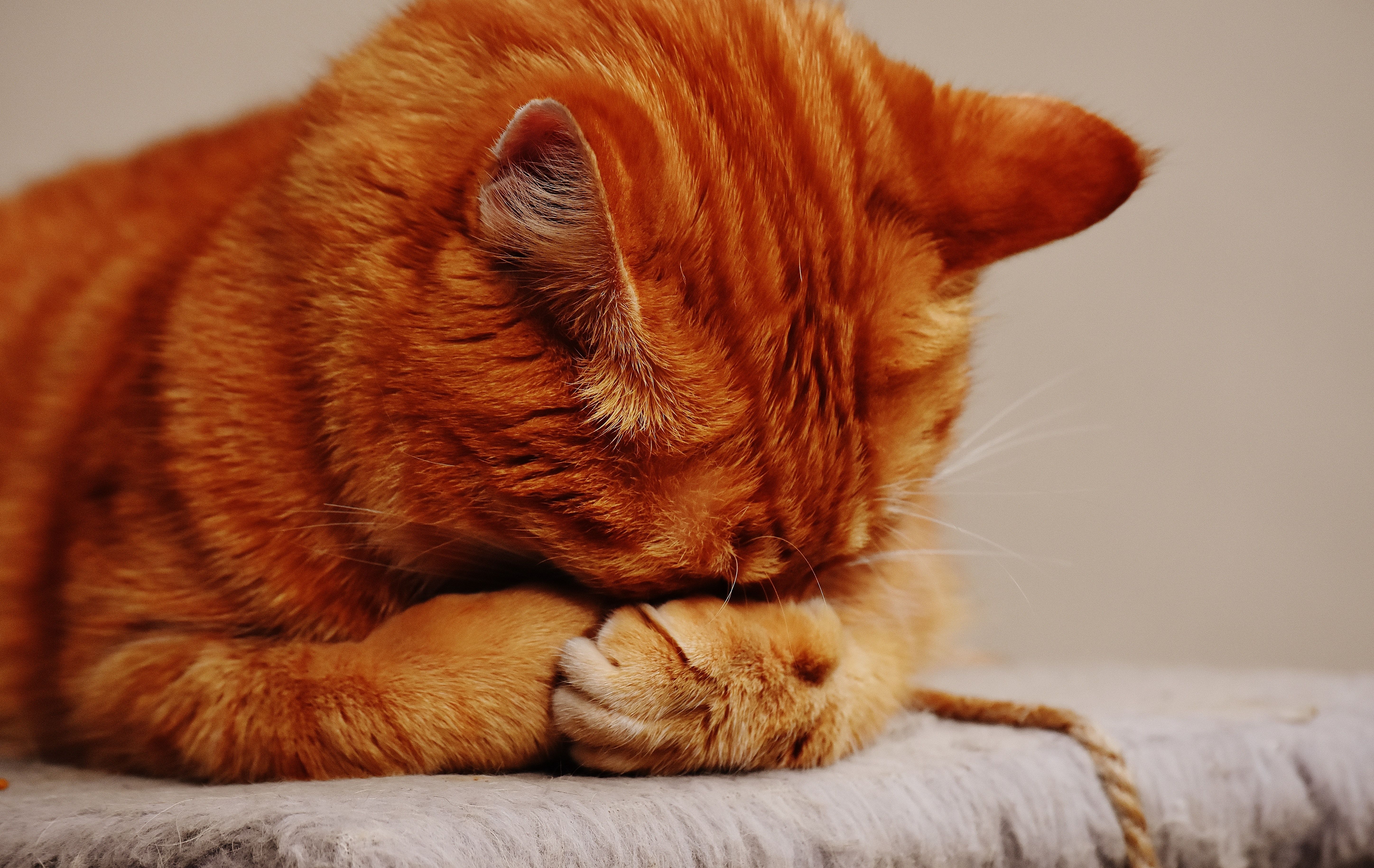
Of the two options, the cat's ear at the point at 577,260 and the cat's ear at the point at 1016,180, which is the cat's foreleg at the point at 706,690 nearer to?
the cat's ear at the point at 577,260

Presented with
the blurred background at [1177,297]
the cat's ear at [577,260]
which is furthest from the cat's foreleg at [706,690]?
the blurred background at [1177,297]

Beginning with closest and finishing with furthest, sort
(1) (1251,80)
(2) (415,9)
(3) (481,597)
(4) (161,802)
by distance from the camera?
(4) (161,802), (3) (481,597), (2) (415,9), (1) (1251,80)

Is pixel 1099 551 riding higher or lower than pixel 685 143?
lower

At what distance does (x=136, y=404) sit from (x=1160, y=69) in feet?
6.39

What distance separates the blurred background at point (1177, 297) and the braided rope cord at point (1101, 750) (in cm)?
100

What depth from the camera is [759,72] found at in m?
0.89

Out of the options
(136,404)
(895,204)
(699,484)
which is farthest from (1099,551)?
(136,404)

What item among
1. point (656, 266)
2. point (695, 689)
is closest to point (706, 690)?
point (695, 689)

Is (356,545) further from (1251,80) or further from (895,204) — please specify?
(1251,80)

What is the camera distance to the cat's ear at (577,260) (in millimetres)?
678

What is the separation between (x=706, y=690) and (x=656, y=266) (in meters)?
0.30

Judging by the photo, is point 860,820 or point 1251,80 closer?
point 860,820

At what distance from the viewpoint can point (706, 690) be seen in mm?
775

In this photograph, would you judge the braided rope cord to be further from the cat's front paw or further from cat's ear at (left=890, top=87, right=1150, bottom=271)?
cat's ear at (left=890, top=87, right=1150, bottom=271)
